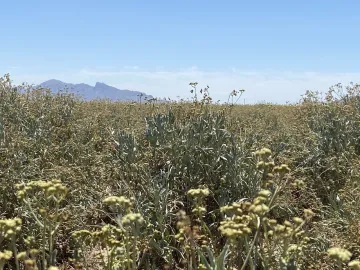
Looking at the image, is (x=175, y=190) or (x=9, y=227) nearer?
(x=9, y=227)

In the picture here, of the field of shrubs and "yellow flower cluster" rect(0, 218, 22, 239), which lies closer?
"yellow flower cluster" rect(0, 218, 22, 239)

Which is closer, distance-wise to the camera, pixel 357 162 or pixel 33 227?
pixel 33 227

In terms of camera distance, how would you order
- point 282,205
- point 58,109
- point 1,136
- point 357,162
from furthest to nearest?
point 58,109 → point 357,162 → point 1,136 → point 282,205

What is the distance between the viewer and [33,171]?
4637mm

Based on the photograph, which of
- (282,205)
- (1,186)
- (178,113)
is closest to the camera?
(1,186)

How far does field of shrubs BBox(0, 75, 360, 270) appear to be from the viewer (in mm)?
3207

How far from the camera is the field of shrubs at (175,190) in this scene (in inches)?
126

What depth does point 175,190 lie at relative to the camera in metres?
4.79

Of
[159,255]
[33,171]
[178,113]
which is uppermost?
[178,113]

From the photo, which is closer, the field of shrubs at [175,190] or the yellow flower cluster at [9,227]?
the yellow flower cluster at [9,227]

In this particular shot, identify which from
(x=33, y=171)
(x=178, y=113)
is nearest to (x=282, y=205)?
(x=178, y=113)

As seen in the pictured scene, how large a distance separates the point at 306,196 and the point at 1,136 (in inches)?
153

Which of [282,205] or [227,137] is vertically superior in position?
[227,137]

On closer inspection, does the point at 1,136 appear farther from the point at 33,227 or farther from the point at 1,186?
the point at 33,227
